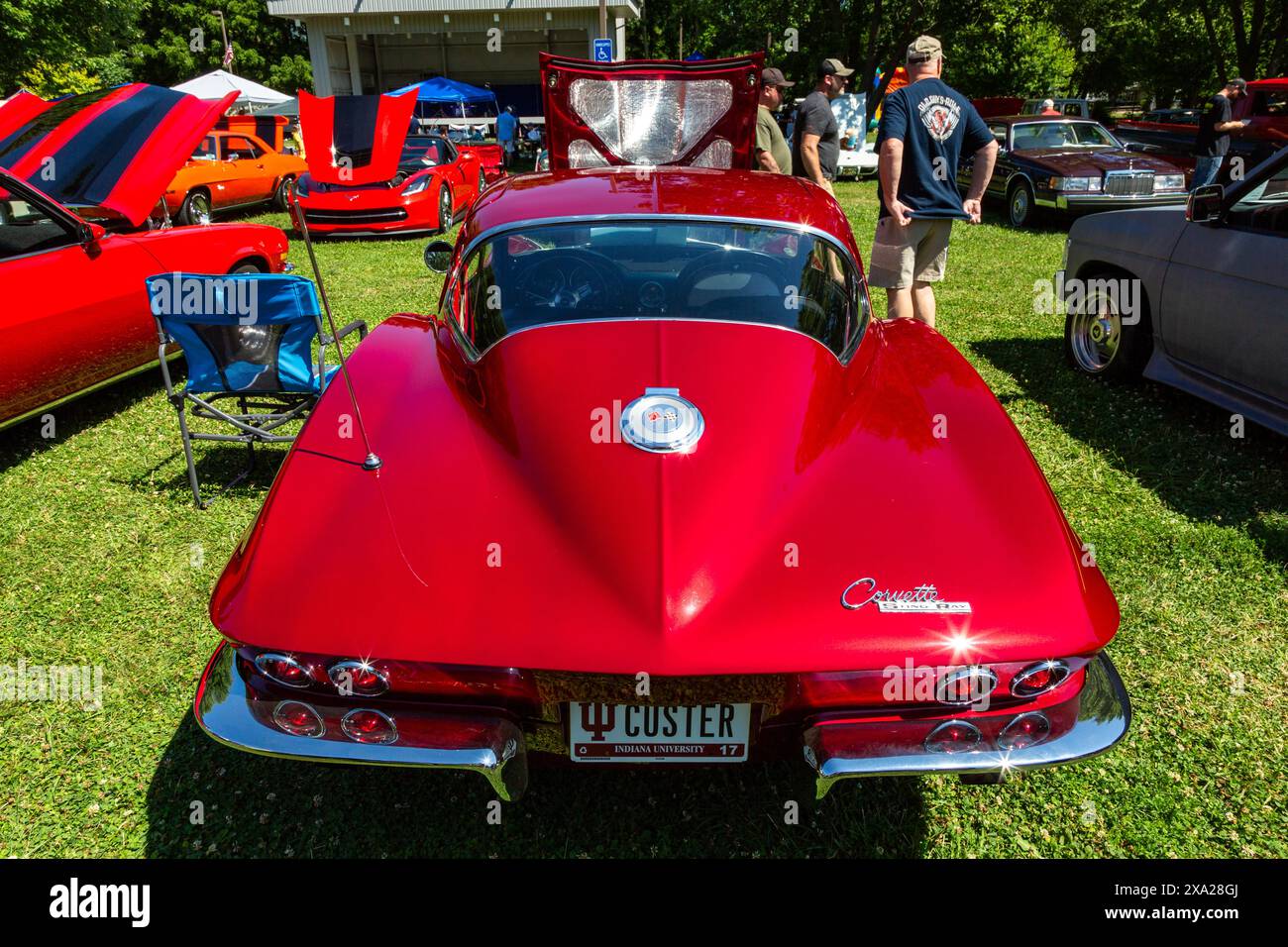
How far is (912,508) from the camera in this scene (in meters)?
2.21

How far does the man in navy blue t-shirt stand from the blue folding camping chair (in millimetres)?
3532

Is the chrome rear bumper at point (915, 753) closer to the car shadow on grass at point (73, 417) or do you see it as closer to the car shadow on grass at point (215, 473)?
the car shadow on grass at point (215, 473)

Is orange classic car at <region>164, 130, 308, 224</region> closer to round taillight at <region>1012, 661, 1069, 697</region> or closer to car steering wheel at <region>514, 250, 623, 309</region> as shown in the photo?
car steering wheel at <region>514, 250, 623, 309</region>

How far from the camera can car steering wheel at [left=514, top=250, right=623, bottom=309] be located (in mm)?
→ 2965

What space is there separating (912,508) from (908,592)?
318mm

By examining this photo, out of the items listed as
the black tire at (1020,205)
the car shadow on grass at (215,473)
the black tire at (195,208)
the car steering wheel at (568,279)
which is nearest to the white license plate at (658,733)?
the car steering wheel at (568,279)

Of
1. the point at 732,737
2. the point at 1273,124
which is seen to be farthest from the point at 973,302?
the point at 732,737

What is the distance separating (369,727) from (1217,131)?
41.2 feet

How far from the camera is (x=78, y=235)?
4.93 metres

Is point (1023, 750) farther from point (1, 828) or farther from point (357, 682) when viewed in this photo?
point (1, 828)

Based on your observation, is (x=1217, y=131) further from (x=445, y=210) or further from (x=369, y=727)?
(x=369, y=727)

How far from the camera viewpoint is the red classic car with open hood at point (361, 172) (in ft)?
37.1

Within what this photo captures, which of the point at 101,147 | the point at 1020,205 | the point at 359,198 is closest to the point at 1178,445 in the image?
the point at 101,147

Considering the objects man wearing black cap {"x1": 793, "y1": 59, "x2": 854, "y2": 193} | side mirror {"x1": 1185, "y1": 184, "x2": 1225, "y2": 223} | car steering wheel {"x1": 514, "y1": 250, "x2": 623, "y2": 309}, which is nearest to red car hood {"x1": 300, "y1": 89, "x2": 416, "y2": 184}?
man wearing black cap {"x1": 793, "y1": 59, "x2": 854, "y2": 193}
